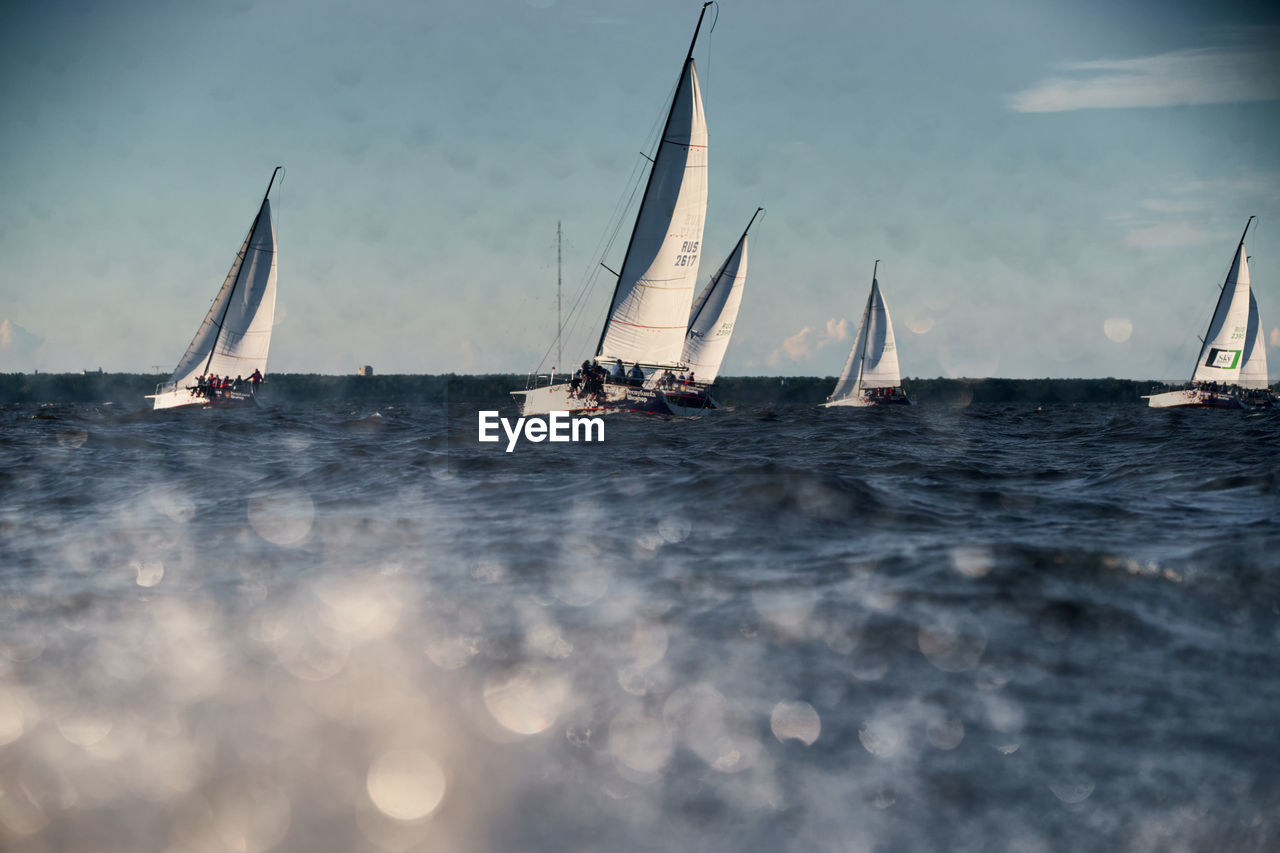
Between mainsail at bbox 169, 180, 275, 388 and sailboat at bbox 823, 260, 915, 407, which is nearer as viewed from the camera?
mainsail at bbox 169, 180, 275, 388

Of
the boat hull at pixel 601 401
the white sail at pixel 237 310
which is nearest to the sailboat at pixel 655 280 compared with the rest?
the boat hull at pixel 601 401

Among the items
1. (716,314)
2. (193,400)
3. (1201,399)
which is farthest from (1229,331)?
(193,400)

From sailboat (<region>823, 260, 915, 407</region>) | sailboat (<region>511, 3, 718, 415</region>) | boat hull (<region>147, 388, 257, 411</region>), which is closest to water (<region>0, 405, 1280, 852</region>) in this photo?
sailboat (<region>511, 3, 718, 415</region>)

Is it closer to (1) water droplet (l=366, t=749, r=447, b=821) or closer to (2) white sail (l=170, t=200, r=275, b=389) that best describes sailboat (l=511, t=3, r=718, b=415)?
(2) white sail (l=170, t=200, r=275, b=389)

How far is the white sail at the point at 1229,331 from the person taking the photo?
56.0m

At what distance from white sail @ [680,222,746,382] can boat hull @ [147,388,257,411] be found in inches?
1120

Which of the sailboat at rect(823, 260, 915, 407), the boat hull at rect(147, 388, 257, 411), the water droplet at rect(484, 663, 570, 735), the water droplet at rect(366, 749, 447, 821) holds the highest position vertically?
the sailboat at rect(823, 260, 915, 407)

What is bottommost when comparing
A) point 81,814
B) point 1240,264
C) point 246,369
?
point 81,814

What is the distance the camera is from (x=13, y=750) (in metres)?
3.47

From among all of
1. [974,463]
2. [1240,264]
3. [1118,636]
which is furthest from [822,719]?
[1240,264]

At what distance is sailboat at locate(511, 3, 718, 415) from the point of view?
1299 inches

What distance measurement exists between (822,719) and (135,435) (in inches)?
1076

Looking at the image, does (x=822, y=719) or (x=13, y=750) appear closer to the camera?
(x=13, y=750)

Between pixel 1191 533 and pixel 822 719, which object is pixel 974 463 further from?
pixel 822 719
